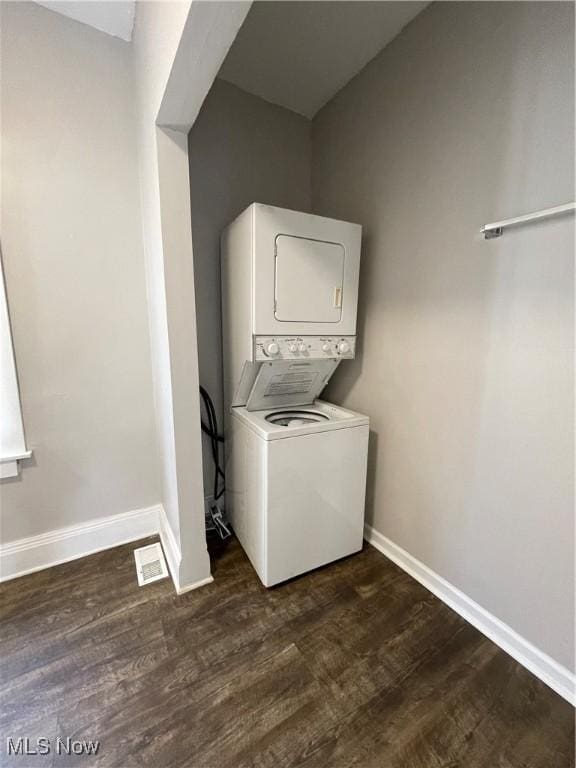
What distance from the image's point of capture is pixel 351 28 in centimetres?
152

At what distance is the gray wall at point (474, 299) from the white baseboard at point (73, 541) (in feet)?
4.87

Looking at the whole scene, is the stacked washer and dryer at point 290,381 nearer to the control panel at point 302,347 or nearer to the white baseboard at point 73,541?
the control panel at point 302,347

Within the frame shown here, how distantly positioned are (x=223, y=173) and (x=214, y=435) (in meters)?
1.64

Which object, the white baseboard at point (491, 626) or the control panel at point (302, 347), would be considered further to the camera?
the control panel at point (302, 347)

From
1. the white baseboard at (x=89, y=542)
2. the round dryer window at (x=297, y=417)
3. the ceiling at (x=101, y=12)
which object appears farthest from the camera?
the round dryer window at (x=297, y=417)

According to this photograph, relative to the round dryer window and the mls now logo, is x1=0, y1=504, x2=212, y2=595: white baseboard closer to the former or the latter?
the mls now logo

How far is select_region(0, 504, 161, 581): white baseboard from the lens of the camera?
164 cm

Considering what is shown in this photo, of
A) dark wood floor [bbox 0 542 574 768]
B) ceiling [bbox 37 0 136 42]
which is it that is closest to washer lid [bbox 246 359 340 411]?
dark wood floor [bbox 0 542 574 768]

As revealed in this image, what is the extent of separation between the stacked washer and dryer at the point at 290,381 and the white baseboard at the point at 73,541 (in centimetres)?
65

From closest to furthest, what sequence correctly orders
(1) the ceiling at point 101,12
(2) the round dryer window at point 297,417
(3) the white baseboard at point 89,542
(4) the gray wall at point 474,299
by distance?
1. (4) the gray wall at point 474,299
2. (1) the ceiling at point 101,12
3. (3) the white baseboard at point 89,542
4. (2) the round dryer window at point 297,417

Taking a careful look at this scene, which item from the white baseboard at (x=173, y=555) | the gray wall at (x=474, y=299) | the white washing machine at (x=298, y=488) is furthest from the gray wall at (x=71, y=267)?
the gray wall at (x=474, y=299)

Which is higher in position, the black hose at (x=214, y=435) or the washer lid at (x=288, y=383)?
the washer lid at (x=288, y=383)

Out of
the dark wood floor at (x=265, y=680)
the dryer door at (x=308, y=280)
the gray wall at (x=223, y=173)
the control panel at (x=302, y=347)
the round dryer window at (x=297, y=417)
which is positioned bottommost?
the dark wood floor at (x=265, y=680)

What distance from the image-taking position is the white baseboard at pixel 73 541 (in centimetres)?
164
